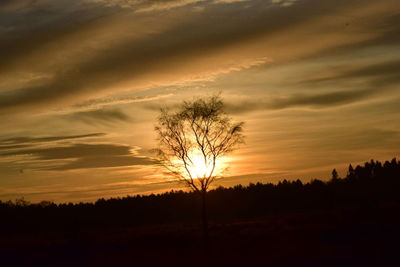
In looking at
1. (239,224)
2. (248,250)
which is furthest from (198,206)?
(248,250)

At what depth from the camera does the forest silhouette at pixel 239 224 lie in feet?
150

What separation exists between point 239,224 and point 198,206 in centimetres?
6667

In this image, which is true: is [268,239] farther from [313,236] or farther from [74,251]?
[74,251]

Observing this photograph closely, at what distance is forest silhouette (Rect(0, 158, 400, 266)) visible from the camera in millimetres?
45594

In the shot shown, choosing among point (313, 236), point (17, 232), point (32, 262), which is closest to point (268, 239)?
point (313, 236)

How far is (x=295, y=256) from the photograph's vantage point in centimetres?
3966

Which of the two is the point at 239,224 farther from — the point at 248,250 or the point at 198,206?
the point at 198,206

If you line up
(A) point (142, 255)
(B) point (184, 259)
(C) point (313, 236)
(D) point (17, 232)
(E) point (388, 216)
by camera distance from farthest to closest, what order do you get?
1. (D) point (17, 232)
2. (E) point (388, 216)
3. (C) point (313, 236)
4. (A) point (142, 255)
5. (B) point (184, 259)

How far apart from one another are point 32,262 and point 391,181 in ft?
Result: 418

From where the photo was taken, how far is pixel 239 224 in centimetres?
8556

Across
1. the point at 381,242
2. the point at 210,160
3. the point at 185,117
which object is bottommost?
the point at 381,242

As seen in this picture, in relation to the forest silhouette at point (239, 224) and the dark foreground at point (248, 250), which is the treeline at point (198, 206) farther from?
the dark foreground at point (248, 250)

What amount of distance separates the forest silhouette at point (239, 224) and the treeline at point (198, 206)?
0.30 meters

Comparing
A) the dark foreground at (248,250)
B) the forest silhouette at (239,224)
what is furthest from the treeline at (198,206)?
the dark foreground at (248,250)
